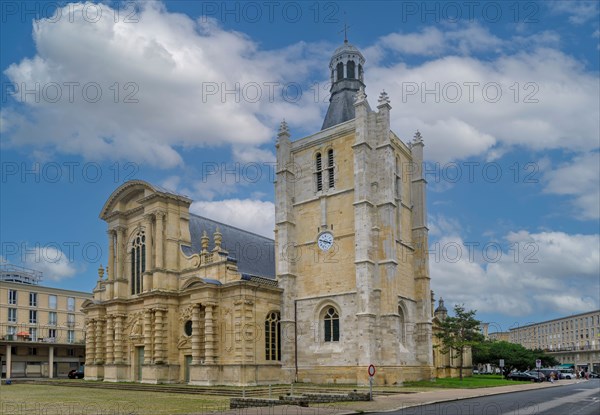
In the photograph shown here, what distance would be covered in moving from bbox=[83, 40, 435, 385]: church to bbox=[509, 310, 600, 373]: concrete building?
77.7 m

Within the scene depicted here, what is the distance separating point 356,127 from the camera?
41.0m

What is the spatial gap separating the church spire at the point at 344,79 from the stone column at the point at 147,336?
19458 millimetres

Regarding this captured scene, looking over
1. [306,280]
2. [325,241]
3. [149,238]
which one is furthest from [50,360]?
[325,241]

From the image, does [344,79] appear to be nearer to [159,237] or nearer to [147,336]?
[159,237]

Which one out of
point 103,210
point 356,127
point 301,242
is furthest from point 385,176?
point 103,210

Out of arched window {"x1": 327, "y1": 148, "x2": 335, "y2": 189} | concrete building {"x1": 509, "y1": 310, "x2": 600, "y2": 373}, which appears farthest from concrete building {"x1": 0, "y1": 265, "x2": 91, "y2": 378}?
concrete building {"x1": 509, "y1": 310, "x2": 600, "y2": 373}

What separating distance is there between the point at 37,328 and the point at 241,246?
35163mm

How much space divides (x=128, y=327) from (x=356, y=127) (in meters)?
24.2

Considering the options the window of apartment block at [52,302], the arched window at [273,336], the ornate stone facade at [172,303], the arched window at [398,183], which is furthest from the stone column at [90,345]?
the arched window at [398,183]

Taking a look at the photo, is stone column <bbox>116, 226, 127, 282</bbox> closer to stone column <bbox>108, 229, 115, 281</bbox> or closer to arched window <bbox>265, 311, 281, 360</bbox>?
stone column <bbox>108, 229, 115, 281</bbox>

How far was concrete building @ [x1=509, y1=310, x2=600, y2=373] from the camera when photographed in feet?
379

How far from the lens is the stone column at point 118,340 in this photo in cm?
4678

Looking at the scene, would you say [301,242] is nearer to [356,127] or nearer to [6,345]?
[356,127]

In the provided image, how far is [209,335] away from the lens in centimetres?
3984
